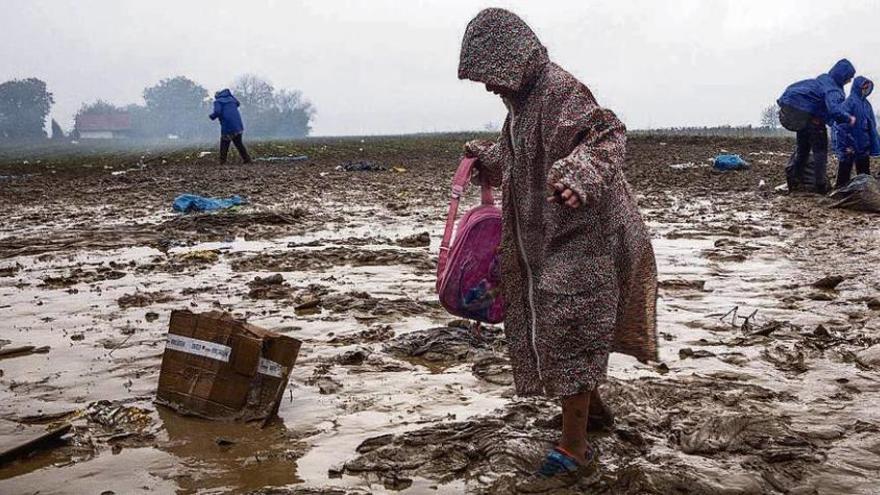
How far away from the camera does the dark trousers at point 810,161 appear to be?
10781 mm

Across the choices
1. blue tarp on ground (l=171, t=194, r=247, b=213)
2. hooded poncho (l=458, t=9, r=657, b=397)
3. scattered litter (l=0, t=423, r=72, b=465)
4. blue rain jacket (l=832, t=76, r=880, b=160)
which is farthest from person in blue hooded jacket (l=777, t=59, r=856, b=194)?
scattered litter (l=0, t=423, r=72, b=465)

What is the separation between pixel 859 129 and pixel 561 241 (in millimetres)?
9299

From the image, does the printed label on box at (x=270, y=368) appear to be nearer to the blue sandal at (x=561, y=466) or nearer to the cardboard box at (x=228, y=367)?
the cardboard box at (x=228, y=367)

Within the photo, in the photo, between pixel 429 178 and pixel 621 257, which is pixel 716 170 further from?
pixel 621 257

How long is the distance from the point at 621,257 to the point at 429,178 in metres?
14.5

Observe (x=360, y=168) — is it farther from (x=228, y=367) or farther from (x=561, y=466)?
(x=561, y=466)

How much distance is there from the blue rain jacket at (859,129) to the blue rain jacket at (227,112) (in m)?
13.9

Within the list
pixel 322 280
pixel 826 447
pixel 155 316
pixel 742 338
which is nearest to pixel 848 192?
pixel 742 338

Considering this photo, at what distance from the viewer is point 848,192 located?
9594 mm

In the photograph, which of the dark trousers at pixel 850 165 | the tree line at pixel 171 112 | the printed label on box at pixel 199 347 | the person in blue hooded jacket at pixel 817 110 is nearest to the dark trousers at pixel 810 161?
the person in blue hooded jacket at pixel 817 110

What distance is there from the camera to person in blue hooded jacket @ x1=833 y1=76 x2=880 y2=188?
10.3 m

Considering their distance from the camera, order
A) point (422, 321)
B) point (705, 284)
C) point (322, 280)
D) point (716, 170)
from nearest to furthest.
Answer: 1. point (422, 321)
2. point (705, 284)
3. point (322, 280)
4. point (716, 170)

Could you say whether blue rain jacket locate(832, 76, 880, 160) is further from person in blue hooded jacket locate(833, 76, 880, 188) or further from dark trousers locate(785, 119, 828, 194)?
dark trousers locate(785, 119, 828, 194)

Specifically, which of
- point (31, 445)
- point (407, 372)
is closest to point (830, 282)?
point (407, 372)
